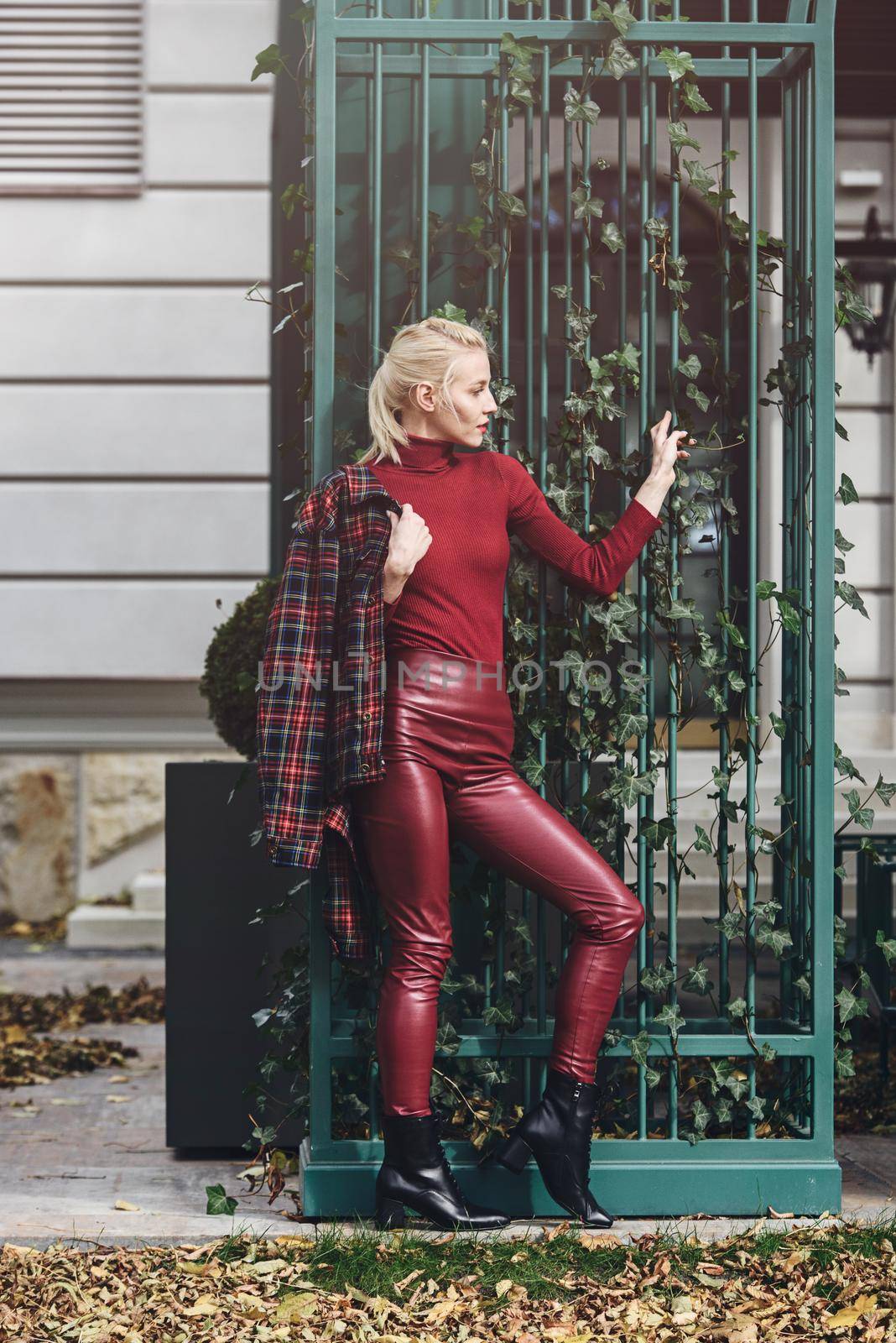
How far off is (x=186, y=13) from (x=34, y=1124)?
668cm

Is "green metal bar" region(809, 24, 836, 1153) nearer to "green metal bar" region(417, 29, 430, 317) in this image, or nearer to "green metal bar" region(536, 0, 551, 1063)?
"green metal bar" region(536, 0, 551, 1063)

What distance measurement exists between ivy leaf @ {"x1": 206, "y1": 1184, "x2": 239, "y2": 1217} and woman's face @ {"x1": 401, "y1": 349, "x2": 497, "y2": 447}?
6.63 feet

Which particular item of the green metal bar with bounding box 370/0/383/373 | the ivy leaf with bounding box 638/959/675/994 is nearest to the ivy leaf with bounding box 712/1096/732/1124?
the ivy leaf with bounding box 638/959/675/994

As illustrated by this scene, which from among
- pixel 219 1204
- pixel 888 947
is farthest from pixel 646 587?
pixel 219 1204

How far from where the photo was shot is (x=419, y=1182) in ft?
11.6

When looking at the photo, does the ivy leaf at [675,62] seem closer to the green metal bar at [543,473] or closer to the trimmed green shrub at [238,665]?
the green metal bar at [543,473]

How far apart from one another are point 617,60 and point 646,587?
1.33 metres

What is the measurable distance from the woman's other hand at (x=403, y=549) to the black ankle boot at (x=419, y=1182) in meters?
1.25

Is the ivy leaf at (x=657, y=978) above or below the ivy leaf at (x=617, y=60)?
below

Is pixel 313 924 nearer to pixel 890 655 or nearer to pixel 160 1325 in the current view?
pixel 160 1325

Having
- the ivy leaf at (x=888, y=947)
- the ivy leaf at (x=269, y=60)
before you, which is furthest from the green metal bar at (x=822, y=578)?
the ivy leaf at (x=269, y=60)

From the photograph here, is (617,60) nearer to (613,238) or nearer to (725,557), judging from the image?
(613,238)

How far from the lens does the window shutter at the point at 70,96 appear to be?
898 cm

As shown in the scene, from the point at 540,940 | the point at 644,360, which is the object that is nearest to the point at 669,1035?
the point at 540,940
